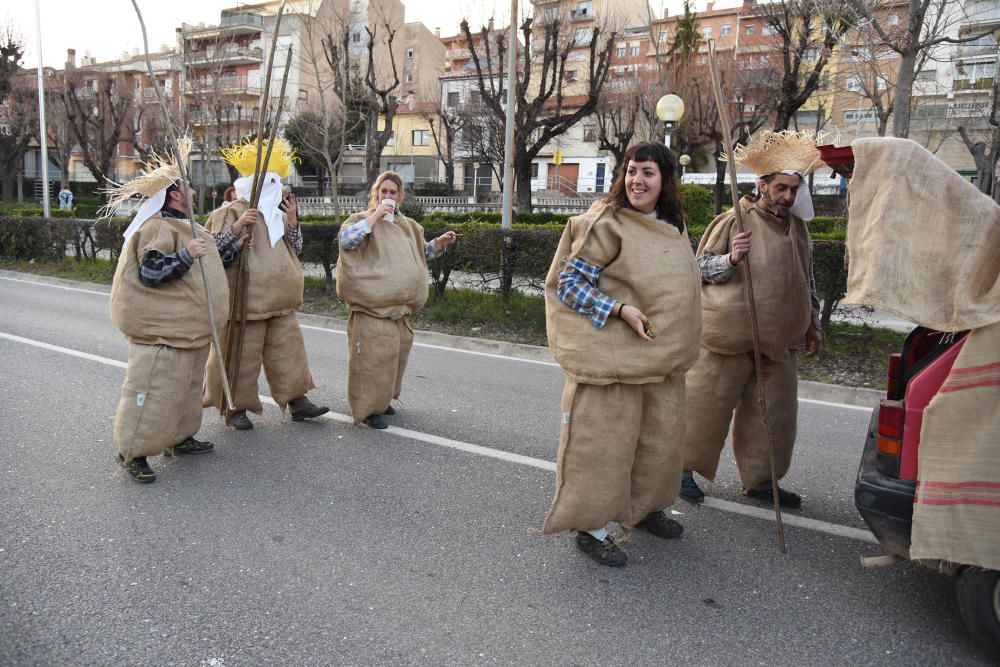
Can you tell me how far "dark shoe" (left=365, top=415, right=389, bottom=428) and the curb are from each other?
3338mm

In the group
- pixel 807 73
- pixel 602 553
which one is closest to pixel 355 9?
pixel 807 73

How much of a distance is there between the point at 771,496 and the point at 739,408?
1.78ft

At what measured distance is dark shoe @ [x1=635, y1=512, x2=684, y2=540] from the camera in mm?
3939

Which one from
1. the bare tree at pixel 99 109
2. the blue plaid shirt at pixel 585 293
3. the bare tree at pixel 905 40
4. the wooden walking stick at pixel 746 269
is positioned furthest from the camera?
the bare tree at pixel 99 109

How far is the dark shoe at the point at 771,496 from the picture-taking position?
438cm

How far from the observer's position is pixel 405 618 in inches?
123

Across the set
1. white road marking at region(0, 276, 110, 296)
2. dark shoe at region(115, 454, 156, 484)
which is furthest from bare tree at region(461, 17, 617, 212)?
dark shoe at region(115, 454, 156, 484)

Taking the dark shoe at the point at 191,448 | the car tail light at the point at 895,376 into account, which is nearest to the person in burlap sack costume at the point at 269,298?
the dark shoe at the point at 191,448

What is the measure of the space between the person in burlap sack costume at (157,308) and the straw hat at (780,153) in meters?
3.09

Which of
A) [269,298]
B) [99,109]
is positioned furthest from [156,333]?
[99,109]

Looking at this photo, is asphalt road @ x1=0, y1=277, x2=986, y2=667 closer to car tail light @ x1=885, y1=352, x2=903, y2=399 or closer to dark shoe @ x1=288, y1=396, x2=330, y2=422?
dark shoe @ x1=288, y1=396, x2=330, y2=422

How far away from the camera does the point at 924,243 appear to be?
279 cm

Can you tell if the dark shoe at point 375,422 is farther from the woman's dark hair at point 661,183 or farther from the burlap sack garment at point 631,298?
the woman's dark hair at point 661,183

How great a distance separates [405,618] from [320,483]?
1662mm
